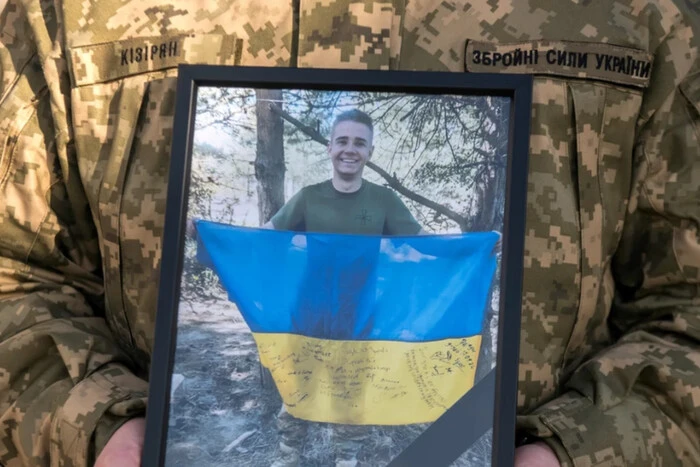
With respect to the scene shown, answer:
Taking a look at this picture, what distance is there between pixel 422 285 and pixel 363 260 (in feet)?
0.27

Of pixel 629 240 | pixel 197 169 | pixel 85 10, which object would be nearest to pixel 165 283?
pixel 197 169

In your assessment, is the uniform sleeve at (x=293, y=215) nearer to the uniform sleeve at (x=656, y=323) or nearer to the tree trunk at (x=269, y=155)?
the tree trunk at (x=269, y=155)

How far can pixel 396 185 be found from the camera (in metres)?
1.09

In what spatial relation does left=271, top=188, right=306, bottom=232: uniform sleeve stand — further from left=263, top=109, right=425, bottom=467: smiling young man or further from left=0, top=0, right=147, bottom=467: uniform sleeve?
left=0, top=0, right=147, bottom=467: uniform sleeve

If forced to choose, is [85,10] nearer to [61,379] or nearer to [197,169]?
[197,169]

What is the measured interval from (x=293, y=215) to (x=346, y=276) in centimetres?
11

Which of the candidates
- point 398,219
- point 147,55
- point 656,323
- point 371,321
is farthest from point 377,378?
point 147,55

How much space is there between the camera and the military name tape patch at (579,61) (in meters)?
1.28

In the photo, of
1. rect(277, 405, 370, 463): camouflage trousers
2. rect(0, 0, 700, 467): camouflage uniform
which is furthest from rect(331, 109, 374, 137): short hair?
rect(277, 405, 370, 463): camouflage trousers

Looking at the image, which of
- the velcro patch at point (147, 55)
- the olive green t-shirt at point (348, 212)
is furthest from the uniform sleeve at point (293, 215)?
the velcro patch at point (147, 55)

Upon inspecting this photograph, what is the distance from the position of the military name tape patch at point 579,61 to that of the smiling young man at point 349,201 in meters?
0.31

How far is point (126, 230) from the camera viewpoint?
135cm

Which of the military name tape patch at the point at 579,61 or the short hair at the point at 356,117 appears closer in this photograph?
the short hair at the point at 356,117

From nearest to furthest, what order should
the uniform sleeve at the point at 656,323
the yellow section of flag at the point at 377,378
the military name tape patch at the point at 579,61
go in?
the yellow section of flag at the point at 377,378 → the uniform sleeve at the point at 656,323 → the military name tape patch at the point at 579,61
